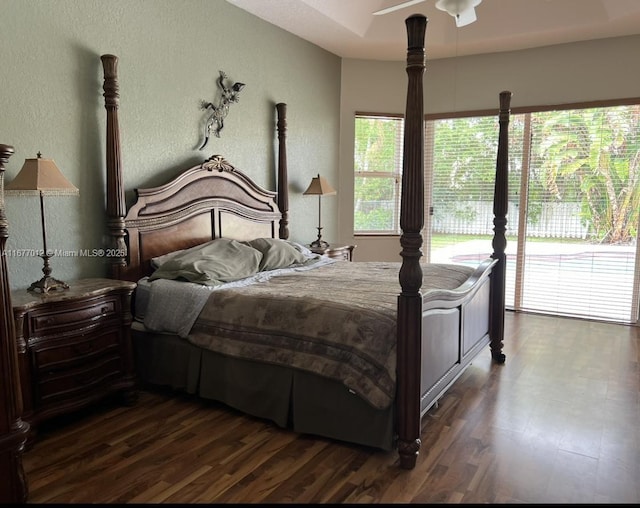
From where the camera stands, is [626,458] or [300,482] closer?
[300,482]

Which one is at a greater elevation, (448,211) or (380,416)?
(448,211)

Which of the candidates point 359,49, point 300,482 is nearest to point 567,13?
point 359,49

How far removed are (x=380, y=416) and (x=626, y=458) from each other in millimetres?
1169

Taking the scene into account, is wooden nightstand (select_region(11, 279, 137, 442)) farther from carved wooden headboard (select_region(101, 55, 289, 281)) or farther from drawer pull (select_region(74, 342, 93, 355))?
carved wooden headboard (select_region(101, 55, 289, 281))

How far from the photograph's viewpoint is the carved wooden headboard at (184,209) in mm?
3100

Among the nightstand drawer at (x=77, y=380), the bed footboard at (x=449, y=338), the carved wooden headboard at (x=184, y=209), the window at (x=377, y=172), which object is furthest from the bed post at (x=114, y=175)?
the window at (x=377, y=172)

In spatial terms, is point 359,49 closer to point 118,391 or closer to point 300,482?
point 118,391

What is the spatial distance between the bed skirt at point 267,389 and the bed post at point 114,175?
495 millimetres

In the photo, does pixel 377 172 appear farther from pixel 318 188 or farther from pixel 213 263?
pixel 213 263

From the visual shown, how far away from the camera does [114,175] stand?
3.09 metres

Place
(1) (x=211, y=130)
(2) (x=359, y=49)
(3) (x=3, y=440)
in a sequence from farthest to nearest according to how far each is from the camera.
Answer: (2) (x=359, y=49) → (1) (x=211, y=130) → (3) (x=3, y=440)

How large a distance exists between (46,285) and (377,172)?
4002 millimetres

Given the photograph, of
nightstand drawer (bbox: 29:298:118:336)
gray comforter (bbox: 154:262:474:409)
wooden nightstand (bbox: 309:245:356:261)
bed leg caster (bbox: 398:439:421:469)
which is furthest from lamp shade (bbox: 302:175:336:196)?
bed leg caster (bbox: 398:439:421:469)

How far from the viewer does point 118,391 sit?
2869mm
